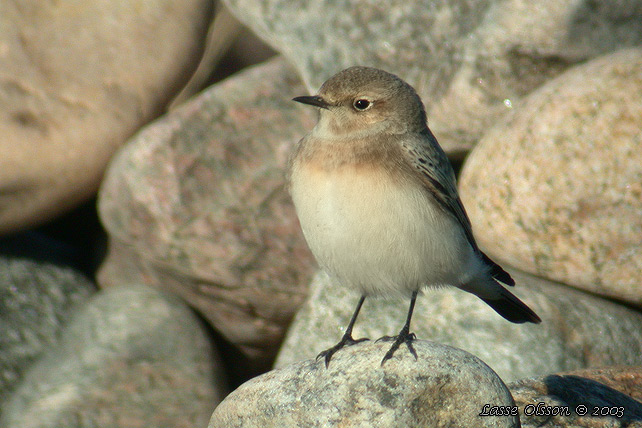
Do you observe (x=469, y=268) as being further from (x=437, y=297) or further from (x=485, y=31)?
(x=485, y=31)

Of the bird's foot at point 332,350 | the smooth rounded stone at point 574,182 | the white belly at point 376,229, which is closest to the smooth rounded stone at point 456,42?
the smooth rounded stone at point 574,182

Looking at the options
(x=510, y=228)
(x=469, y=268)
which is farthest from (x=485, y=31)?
(x=469, y=268)

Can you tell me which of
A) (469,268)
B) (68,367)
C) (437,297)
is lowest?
(68,367)

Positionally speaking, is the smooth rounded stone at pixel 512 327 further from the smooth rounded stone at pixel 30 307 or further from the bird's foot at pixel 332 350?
the smooth rounded stone at pixel 30 307

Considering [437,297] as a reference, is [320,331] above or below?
below

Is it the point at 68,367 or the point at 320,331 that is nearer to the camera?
the point at 320,331

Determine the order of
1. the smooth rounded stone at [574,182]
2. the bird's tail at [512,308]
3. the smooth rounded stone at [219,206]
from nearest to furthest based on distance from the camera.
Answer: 1. the bird's tail at [512,308]
2. the smooth rounded stone at [574,182]
3. the smooth rounded stone at [219,206]

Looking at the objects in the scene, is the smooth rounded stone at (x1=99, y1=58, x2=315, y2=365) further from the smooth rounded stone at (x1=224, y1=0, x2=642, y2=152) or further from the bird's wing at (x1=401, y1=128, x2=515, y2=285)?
the bird's wing at (x1=401, y1=128, x2=515, y2=285)
